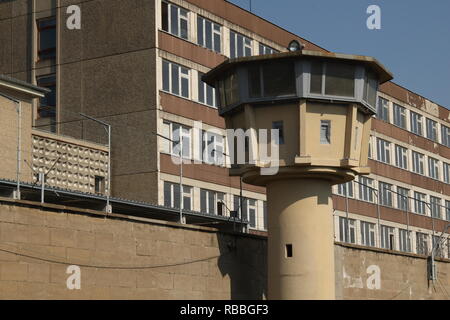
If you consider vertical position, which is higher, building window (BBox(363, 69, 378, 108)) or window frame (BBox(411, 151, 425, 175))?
window frame (BBox(411, 151, 425, 175))

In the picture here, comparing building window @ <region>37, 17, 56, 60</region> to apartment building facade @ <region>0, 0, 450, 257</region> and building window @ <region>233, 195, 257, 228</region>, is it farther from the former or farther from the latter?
building window @ <region>233, 195, 257, 228</region>

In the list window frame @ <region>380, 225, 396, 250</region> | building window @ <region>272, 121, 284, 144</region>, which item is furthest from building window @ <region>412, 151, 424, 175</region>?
building window @ <region>272, 121, 284, 144</region>

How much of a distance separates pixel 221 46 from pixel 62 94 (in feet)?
30.7

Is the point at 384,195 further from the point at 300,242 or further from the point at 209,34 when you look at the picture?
the point at 300,242

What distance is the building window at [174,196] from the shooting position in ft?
155

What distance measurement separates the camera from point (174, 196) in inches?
1881

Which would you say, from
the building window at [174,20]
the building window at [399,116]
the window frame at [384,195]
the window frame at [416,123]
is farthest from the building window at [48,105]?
the window frame at [416,123]

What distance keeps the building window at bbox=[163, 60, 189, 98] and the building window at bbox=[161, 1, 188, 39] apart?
1.75 metres

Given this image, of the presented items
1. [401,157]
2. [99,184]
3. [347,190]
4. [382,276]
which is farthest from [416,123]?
[99,184]

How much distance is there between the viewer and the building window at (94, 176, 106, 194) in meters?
44.7

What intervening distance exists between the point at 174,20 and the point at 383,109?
24.7 m

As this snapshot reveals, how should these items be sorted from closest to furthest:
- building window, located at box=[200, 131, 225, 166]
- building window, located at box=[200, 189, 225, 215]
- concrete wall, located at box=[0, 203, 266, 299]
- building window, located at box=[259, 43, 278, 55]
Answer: concrete wall, located at box=[0, 203, 266, 299]
building window, located at box=[200, 189, 225, 215]
building window, located at box=[200, 131, 225, 166]
building window, located at box=[259, 43, 278, 55]

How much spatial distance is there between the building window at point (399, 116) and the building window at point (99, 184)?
32159 mm
